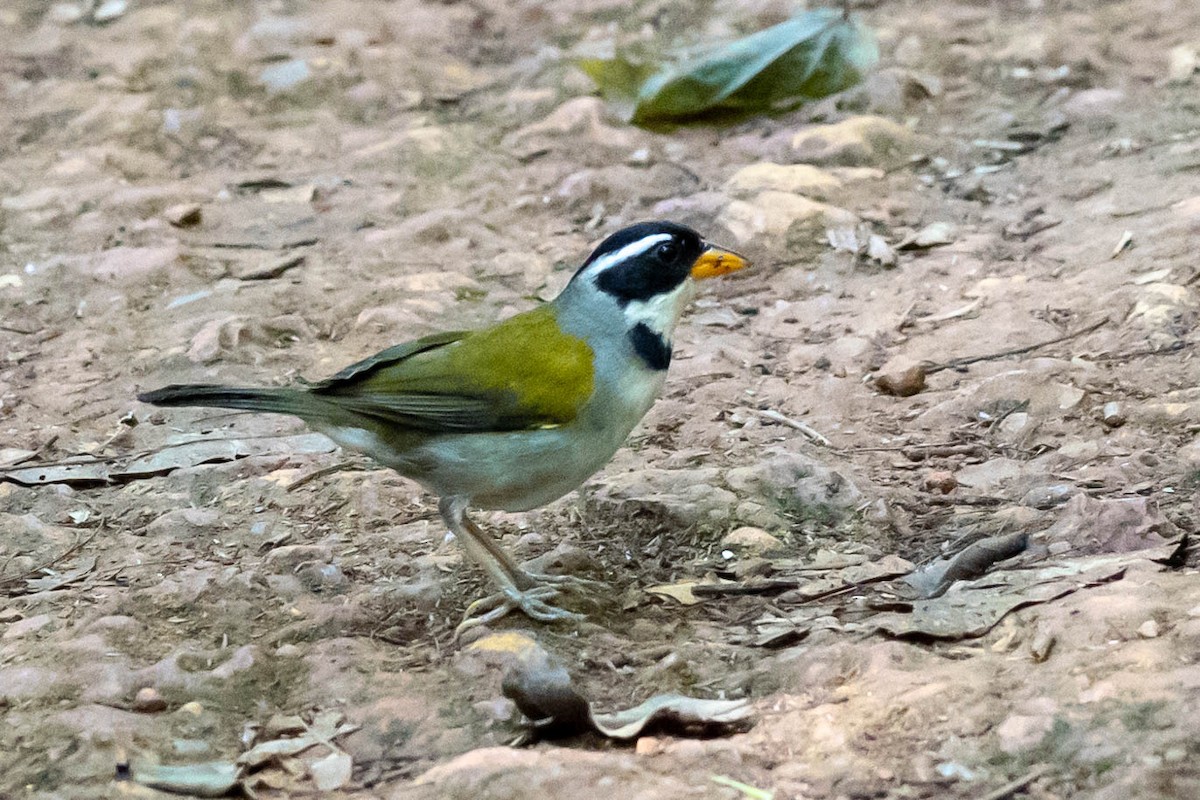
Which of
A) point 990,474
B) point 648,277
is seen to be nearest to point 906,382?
point 990,474

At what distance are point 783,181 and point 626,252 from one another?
8.86ft

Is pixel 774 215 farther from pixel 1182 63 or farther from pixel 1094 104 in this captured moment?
pixel 1182 63

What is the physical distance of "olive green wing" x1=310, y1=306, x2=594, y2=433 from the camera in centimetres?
434

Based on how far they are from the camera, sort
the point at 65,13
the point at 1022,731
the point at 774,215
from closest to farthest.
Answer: the point at 1022,731 → the point at 774,215 → the point at 65,13

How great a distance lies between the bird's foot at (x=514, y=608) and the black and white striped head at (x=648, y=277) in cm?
89

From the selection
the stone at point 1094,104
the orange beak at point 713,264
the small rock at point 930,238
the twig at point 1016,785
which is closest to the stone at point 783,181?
the small rock at point 930,238

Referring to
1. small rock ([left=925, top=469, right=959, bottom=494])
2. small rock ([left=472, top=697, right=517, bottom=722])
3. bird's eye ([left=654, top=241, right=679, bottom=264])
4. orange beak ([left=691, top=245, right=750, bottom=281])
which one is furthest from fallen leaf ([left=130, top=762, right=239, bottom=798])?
small rock ([left=925, top=469, right=959, bottom=494])

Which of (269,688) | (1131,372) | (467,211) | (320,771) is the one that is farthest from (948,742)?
(467,211)

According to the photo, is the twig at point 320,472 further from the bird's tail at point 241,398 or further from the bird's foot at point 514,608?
the bird's foot at point 514,608

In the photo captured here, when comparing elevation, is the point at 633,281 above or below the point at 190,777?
above

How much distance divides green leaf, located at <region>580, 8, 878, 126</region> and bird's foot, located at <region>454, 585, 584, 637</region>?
437 centimetres

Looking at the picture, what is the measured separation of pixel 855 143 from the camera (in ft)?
24.5

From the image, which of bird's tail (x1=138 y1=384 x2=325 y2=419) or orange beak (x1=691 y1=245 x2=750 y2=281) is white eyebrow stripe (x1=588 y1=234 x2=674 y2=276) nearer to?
orange beak (x1=691 y1=245 x2=750 y2=281)

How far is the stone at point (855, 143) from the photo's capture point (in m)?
7.45
